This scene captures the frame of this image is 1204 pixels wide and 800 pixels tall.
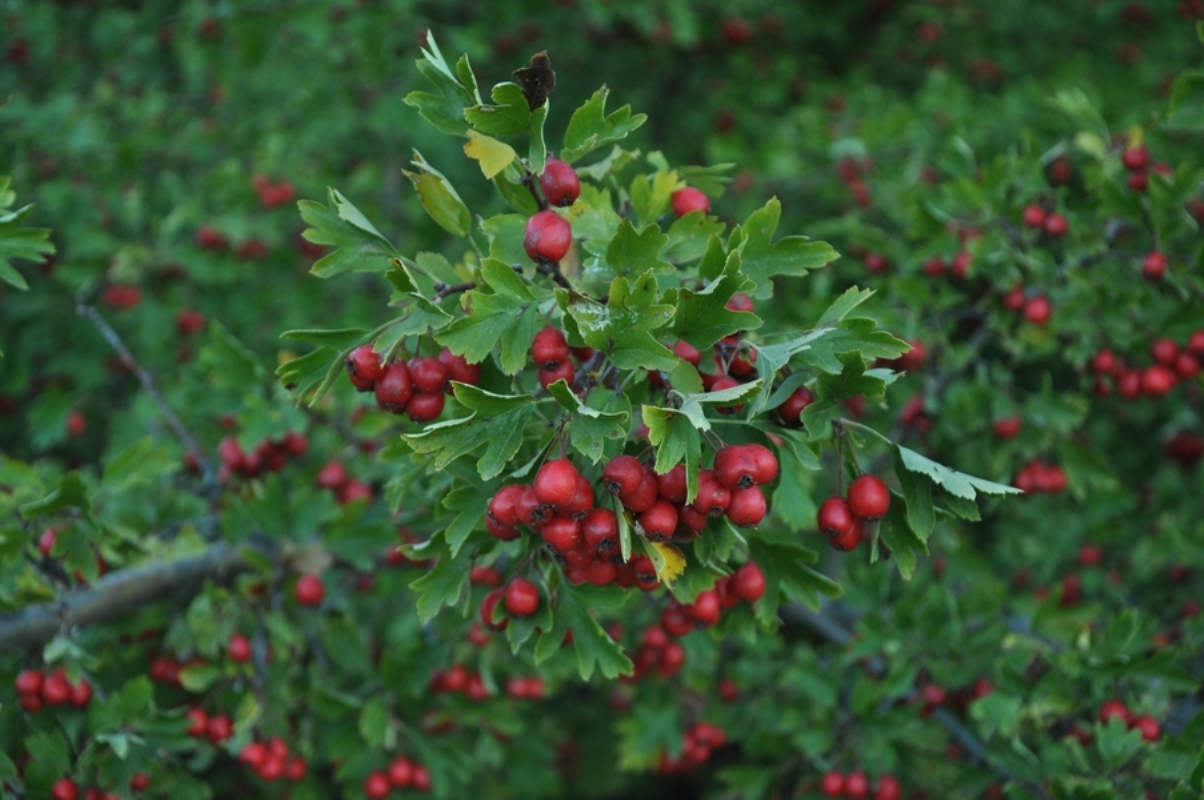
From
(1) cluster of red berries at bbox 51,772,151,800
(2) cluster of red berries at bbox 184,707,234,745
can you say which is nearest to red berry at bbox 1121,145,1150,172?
(2) cluster of red berries at bbox 184,707,234,745

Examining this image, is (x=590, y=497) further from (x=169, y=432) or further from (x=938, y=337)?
(x=169, y=432)

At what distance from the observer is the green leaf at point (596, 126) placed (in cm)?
157

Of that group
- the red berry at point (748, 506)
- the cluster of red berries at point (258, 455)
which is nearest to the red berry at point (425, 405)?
the red berry at point (748, 506)

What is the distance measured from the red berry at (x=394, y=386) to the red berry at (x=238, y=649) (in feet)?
3.67

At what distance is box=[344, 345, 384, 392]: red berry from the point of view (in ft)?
5.41

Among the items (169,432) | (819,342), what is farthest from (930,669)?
(169,432)

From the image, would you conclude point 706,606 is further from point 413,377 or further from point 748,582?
point 413,377

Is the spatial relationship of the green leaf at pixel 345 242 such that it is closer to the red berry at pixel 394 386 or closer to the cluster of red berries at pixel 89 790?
the red berry at pixel 394 386

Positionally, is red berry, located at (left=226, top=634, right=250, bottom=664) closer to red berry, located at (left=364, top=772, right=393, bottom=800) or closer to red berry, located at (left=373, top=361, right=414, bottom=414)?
red berry, located at (left=364, top=772, right=393, bottom=800)

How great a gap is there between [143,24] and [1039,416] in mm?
4877

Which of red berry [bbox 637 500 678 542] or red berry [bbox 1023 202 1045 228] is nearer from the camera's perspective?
red berry [bbox 637 500 678 542]

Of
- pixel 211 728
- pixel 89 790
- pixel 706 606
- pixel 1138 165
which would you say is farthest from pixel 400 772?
pixel 1138 165

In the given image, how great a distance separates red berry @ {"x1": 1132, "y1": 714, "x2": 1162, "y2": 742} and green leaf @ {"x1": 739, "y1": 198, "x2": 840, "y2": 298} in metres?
1.48

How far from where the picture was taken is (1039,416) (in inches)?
111
